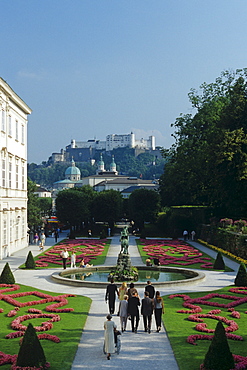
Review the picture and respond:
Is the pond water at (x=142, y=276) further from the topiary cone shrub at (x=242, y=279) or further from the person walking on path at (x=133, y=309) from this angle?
the person walking on path at (x=133, y=309)

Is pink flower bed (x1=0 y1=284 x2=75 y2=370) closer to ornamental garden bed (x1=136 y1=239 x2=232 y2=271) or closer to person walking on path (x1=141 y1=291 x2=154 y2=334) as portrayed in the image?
person walking on path (x1=141 y1=291 x2=154 y2=334)

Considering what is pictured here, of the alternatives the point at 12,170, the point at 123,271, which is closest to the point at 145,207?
the point at 12,170

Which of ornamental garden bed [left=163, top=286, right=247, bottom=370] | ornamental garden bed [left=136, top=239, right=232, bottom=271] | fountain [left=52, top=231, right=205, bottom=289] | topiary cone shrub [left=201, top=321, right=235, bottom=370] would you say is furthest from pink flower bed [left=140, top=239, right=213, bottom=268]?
topiary cone shrub [left=201, top=321, right=235, bottom=370]

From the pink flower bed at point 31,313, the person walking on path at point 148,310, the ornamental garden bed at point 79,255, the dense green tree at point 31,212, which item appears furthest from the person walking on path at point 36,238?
the person walking on path at point 148,310

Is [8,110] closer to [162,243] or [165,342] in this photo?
[162,243]

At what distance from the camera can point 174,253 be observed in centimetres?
4391

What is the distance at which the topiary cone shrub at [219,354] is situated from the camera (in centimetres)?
1203

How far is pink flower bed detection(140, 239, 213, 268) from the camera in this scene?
1453 inches

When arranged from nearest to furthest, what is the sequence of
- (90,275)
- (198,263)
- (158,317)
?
(158,317) → (90,275) → (198,263)

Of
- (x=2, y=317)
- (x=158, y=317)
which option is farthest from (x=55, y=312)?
(x=158, y=317)

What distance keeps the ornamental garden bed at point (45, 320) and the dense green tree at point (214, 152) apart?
2393 cm

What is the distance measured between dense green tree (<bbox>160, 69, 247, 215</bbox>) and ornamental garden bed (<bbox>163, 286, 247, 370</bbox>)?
19.6 m

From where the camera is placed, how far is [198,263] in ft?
121

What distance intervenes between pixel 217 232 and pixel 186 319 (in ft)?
104
